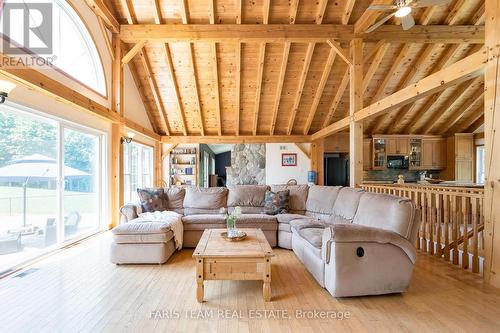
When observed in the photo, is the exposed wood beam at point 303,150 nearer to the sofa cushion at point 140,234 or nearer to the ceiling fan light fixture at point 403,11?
the ceiling fan light fixture at point 403,11

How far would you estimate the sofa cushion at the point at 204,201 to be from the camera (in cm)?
467

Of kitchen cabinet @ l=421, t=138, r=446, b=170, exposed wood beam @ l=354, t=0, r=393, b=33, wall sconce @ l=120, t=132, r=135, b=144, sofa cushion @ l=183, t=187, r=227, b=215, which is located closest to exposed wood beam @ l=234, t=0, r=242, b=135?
exposed wood beam @ l=354, t=0, r=393, b=33

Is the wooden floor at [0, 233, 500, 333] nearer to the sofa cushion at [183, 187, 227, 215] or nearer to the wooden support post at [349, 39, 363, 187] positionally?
the sofa cushion at [183, 187, 227, 215]

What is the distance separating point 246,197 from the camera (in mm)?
4801

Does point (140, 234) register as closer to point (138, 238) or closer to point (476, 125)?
point (138, 238)

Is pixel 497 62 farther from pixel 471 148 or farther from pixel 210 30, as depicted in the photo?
pixel 471 148

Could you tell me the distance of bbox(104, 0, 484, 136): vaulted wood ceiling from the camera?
4.84 meters

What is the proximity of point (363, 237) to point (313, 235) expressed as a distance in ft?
2.34

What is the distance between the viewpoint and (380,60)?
18.6 feet

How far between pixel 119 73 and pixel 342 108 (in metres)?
5.84

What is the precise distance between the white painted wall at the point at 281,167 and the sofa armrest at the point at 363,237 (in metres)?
6.06

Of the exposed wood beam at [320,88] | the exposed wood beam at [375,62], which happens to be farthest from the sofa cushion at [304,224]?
the exposed wood beam at [375,62]

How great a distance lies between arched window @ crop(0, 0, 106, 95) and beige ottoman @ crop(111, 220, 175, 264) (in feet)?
8.29

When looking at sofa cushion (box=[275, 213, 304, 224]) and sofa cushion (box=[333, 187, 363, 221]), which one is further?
sofa cushion (box=[275, 213, 304, 224])
